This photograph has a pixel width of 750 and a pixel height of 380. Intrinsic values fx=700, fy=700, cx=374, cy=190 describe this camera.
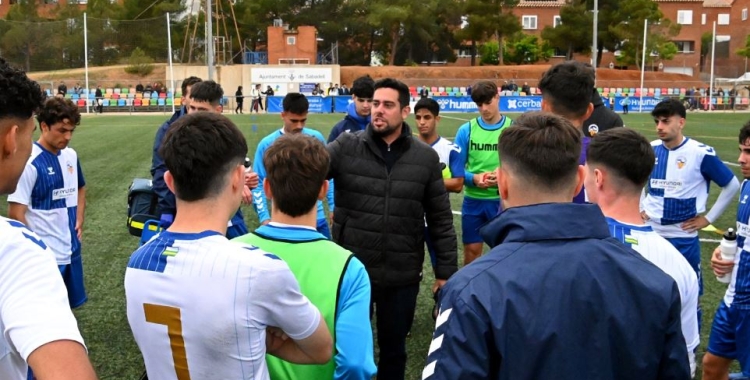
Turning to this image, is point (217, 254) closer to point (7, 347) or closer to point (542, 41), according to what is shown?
point (7, 347)

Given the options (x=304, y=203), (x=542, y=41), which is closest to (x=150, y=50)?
(x=542, y=41)

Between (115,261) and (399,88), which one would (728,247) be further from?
(115,261)

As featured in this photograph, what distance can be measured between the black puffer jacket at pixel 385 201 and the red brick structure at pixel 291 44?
50.9 meters

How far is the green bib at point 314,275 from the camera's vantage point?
2.46m

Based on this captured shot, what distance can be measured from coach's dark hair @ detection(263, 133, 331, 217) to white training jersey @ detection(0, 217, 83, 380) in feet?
3.54

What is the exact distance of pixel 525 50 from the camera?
63.8 metres

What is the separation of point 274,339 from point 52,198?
3.46 meters

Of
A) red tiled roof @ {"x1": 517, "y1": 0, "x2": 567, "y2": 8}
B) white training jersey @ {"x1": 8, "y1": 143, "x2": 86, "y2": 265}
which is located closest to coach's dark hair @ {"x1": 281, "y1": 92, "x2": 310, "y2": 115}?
white training jersey @ {"x1": 8, "y1": 143, "x2": 86, "y2": 265}

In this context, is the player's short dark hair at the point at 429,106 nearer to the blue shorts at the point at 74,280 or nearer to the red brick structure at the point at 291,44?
the blue shorts at the point at 74,280

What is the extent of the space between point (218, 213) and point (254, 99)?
40.7 metres

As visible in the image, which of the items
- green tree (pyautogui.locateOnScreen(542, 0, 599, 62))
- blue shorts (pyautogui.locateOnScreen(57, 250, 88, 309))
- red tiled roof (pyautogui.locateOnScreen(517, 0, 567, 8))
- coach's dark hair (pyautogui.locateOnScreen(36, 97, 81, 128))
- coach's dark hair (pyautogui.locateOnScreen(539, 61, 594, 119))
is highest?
red tiled roof (pyautogui.locateOnScreen(517, 0, 567, 8))

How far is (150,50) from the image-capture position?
47125 mm

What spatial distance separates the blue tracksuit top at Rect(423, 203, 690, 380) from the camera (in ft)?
5.81

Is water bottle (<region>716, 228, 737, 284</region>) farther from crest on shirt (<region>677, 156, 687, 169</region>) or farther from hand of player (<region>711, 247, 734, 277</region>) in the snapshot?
crest on shirt (<region>677, 156, 687, 169</region>)
